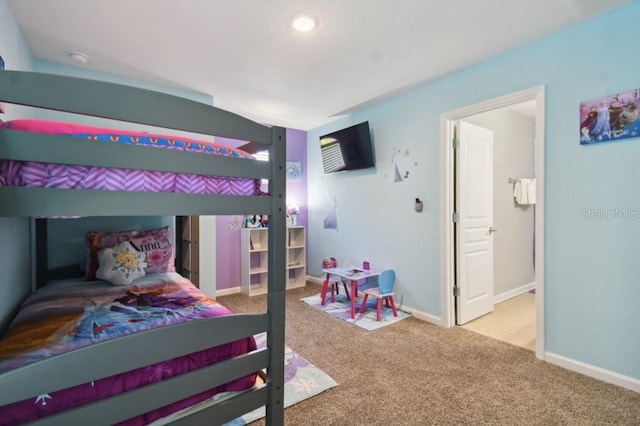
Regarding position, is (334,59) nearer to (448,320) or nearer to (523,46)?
(523,46)

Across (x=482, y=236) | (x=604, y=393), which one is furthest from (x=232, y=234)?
(x=604, y=393)

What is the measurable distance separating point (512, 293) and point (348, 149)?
282 cm

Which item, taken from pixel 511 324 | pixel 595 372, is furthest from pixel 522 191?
pixel 595 372

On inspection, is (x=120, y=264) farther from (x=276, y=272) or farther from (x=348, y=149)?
(x=348, y=149)

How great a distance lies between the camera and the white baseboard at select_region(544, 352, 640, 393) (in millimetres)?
1836

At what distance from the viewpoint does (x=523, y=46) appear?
2275 mm

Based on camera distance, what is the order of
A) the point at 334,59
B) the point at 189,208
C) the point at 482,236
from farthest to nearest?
the point at 482,236 → the point at 334,59 → the point at 189,208

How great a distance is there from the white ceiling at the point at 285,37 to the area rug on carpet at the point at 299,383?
2343mm

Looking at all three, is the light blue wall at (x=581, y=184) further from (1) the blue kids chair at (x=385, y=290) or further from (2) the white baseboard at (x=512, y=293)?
(2) the white baseboard at (x=512, y=293)

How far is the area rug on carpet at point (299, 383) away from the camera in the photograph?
1653mm

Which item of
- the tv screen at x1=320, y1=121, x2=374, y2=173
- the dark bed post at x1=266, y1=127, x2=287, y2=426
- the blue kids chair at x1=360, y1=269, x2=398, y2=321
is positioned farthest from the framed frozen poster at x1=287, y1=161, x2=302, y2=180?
the dark bed post at x1=266, y1=127, x2=287, y2=426

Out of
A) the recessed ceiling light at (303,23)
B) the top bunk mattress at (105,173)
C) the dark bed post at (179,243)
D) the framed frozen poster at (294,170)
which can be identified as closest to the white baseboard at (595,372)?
the top bunk mattress at (105,173)

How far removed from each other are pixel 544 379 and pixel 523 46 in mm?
2400

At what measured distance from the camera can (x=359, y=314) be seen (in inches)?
124
